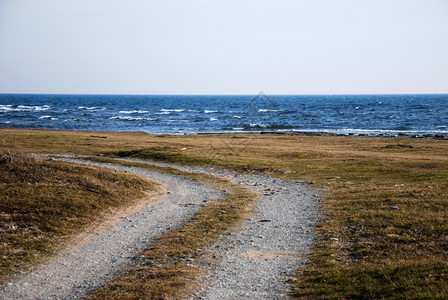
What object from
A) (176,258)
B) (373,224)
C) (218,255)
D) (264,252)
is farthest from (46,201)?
(373,224)

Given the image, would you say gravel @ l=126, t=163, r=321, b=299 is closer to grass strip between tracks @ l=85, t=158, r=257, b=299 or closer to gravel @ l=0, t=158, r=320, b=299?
gravel @ l=0, t=158, r=320, b=299

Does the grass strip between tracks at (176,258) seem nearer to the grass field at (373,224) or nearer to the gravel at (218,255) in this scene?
the gravel at (218,255)

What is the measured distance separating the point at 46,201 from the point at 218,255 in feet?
25.5

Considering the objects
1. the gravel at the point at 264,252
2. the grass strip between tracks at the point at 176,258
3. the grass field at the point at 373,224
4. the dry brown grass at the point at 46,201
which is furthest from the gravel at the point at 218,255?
the dry brown grass at the point at 46,201

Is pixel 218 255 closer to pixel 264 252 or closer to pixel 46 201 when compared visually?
pixel 264 252

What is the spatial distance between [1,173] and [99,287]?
12548 millimetres

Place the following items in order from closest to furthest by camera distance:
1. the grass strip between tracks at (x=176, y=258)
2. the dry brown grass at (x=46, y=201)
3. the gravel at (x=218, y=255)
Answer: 1. the grass strip between tracks at (x=176, y=258)
2. the gravel at (x=218, y=255)
3. the dry brown grass at (x=46, y=201)

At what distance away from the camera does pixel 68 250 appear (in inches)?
514

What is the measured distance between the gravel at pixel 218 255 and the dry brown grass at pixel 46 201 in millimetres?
1044

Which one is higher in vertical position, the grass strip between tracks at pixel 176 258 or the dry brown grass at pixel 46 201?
the dry brown grass at pixel 46 201

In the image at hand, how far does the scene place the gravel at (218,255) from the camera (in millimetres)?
10125

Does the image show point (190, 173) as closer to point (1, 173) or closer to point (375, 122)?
point (1, 173)

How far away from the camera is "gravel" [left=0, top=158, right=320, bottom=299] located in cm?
1012

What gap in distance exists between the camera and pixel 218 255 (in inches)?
496
